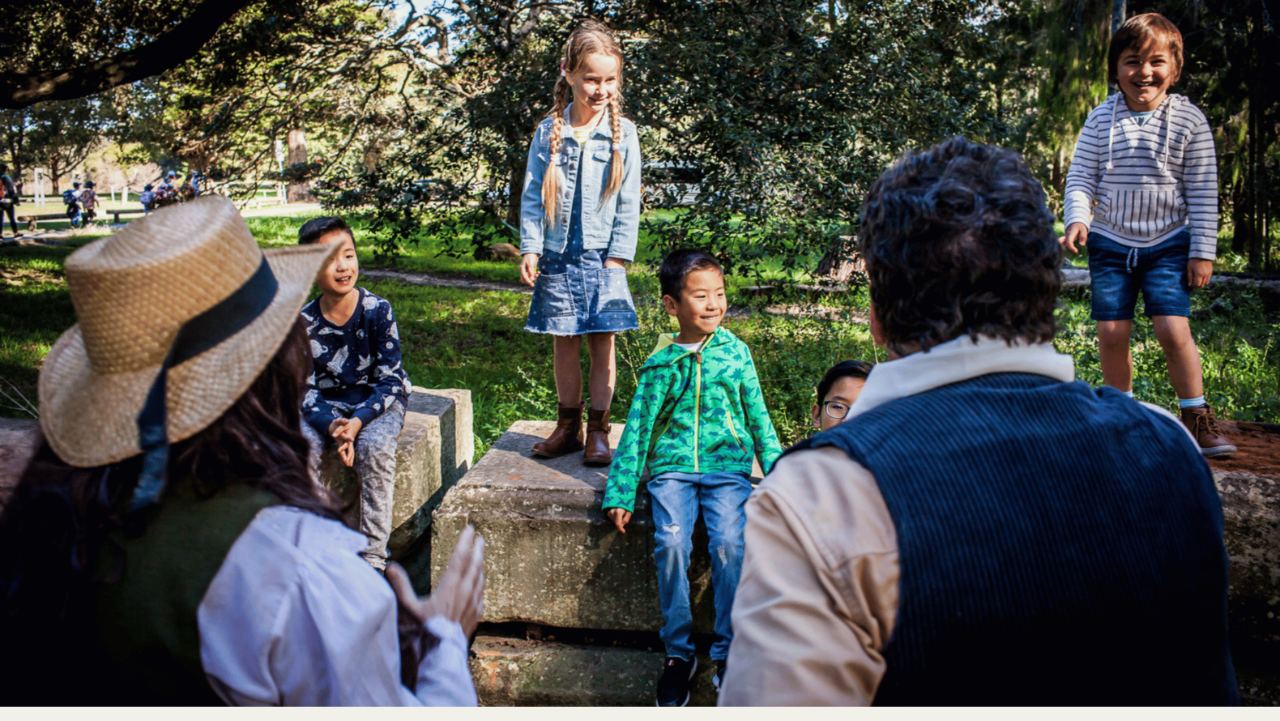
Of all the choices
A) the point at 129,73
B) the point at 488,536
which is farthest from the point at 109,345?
the point at 129,73

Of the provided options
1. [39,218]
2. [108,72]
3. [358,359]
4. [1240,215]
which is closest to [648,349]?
[358,359]

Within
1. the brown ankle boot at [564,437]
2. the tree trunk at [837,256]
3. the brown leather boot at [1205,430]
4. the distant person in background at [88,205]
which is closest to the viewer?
the brown leather boot at [1205,430]

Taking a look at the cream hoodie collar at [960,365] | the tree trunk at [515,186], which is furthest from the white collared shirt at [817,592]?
the tree trunk at [515,186]

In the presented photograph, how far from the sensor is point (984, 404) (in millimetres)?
1249

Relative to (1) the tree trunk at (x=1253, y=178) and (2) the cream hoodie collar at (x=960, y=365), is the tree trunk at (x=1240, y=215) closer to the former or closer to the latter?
(1) the tree trunk at (x=1253, y=178)

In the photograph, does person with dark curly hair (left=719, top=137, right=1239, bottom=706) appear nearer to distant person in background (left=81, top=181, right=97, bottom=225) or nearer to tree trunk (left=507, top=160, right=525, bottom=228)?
tree trunk (left=507, top=160, right=525, bottom=228)

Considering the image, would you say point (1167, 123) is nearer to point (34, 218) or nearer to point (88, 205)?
point (88, 205)

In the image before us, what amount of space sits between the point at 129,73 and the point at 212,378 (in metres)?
7.91

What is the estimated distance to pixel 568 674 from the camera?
9.91 ft

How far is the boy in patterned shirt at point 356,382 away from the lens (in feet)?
10.9

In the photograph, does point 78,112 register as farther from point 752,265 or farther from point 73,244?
point 752,265

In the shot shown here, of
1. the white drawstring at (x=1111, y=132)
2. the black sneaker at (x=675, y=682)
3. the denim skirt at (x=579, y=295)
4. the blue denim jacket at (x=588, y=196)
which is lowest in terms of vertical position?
the black sneaker at (x=675, y=682)

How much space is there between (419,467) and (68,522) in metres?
2.32

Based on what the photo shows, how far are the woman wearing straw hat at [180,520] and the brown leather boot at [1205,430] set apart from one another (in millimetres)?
3187
